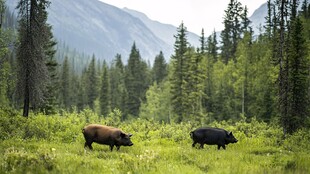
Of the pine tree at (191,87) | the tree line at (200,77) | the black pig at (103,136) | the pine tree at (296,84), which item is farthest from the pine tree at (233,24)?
the black pig at (103,136)

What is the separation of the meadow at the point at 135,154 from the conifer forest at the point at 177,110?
4 centimetres

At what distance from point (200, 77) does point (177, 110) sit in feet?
Answer: 27.7

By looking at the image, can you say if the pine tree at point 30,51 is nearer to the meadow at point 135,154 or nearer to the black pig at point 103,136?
the meadow at point 135,154

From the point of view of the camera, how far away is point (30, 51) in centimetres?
2505

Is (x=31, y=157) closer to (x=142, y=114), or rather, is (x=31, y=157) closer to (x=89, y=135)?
(x=89, y=135)

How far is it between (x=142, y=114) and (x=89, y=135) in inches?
2397

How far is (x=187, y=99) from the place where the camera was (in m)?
50.6

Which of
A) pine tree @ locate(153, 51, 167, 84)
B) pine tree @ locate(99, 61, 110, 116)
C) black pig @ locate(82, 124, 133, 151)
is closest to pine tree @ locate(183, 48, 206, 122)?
pine tree @ locate(99, 61, 110, 116)

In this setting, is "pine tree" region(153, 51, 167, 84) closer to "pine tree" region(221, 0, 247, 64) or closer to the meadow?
"pine tree" region(221, 0, 247, 64)

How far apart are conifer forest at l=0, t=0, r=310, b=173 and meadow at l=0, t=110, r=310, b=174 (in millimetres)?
44

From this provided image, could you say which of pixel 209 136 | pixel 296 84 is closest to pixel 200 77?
pixel 296 84

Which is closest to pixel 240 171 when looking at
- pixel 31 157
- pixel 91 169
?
pixel 91 169

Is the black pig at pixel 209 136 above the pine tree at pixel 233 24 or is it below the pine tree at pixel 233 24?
below

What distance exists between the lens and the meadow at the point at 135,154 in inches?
355
